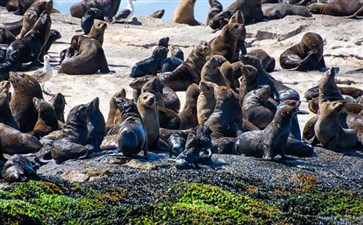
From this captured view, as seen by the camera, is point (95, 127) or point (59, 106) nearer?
point (95, 127)

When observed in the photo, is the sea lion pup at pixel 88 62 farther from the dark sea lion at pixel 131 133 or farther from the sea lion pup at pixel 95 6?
the sea lion pup at pixel 95 6

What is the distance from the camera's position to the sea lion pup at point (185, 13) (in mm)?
30453

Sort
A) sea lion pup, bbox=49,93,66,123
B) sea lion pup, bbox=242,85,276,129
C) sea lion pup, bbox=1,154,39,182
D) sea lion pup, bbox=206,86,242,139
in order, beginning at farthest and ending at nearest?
sea lion pup, bbox=49,93,66,123 < sea lion pup, bbox=242,85,276,129 < sea lion pup, bbox=206,86,242,139 < sea lion pup, bbox=1,154,39,182

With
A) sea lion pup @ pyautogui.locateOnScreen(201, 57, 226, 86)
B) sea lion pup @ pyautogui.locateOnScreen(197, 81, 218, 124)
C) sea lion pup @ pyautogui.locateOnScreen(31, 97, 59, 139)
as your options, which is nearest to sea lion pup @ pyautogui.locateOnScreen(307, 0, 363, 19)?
sea lion pup @ pyautogui.locateOnScreen(201, 57, 226, 86)

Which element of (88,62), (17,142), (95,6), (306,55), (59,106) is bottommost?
(95,6)

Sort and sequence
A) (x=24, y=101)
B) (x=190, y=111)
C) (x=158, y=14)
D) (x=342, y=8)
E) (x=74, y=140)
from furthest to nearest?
(x=158, y=14), (x=342, y=8), (x=190, y=111), (x=24, y=101), (x=74, y=140)

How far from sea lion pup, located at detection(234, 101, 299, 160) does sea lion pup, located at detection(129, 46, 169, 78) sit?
6085 mm

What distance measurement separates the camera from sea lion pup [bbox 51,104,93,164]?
13523 millimetres

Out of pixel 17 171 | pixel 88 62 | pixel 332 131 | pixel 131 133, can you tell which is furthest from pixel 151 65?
pixel 17 171

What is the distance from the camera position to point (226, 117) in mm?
15492

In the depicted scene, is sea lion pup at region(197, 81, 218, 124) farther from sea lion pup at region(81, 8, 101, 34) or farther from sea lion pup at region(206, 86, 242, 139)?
sea lion pup at region(81, 8, 101, 34)

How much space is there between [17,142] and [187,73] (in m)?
5.22

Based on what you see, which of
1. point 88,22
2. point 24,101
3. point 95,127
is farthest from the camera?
point 88,22

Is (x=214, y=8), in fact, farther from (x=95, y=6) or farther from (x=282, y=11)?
(x=282, y=11)
